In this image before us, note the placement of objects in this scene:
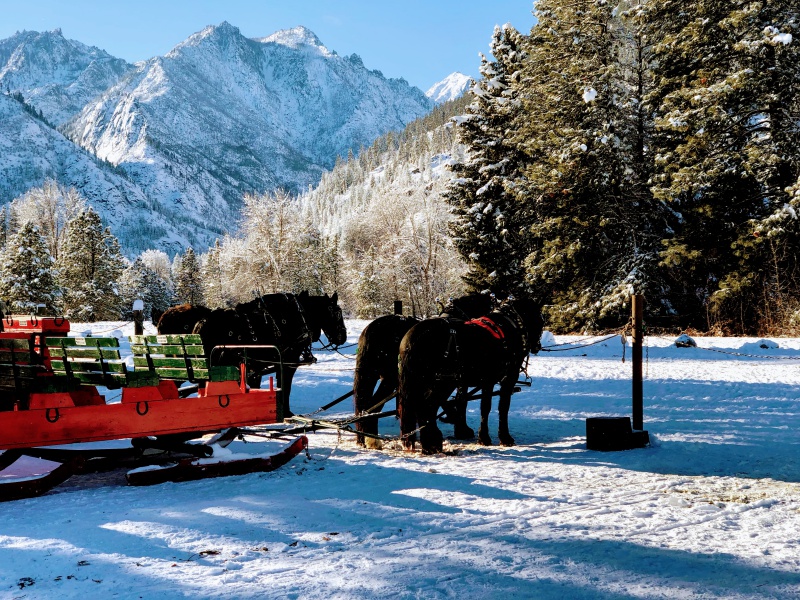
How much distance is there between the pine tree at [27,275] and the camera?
3884cm

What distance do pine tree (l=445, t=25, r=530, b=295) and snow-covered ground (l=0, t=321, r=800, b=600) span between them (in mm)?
19171

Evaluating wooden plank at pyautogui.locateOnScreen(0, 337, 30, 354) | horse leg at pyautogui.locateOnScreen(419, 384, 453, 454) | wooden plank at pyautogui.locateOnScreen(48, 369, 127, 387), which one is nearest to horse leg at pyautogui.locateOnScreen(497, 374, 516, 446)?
horse leg at pyautogui.locateOnScreen(419, 384, 453, 454)

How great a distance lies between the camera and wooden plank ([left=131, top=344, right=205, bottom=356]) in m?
7.18

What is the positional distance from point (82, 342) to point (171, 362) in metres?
1.03

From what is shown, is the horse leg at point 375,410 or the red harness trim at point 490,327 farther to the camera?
the horse leg at point 375,410

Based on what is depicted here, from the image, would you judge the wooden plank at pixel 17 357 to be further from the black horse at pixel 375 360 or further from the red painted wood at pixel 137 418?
the black horse at pixel 375 360

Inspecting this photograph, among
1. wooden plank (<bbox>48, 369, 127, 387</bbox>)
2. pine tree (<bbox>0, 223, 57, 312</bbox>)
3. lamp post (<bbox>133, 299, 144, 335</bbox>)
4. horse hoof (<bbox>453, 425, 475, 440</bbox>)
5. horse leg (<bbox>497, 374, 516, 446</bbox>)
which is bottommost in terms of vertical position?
horse hoof (<bbox>453, 425, 475, 440</bbox>)

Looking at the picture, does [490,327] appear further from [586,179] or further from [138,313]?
[586,179]

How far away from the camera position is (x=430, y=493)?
6230 millimetres

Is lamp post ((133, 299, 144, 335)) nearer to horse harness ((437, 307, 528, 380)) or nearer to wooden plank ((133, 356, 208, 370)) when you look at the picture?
wooden plank ((133, 356, 208, 370))

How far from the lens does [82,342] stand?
711 cm

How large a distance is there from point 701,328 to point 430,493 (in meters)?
20.8

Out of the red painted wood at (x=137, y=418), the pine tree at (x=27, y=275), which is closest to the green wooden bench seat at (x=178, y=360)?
the red painted wood at (x=137, y=418)

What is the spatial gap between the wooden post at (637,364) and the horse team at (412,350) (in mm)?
1523
